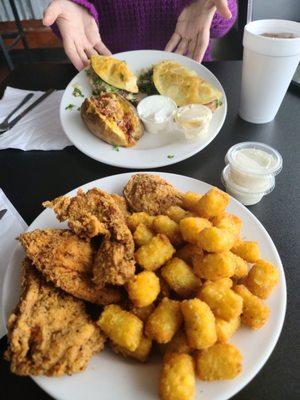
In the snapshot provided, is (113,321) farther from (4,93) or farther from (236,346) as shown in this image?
(4,93)

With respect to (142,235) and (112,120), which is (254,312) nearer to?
(142,235)

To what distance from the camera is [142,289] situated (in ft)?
2.58

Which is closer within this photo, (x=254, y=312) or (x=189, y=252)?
(x=254, y=312)

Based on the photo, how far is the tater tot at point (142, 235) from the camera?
92 centimetres

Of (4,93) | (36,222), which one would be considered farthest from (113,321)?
(4,93)

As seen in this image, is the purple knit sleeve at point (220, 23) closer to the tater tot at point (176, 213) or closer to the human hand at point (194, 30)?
the human hand at point (194, 30)

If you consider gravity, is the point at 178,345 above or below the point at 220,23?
below

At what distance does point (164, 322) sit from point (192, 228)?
0.24 metres

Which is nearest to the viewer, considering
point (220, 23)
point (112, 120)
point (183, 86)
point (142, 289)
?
point (142, 289)

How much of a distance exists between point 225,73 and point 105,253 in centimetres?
138

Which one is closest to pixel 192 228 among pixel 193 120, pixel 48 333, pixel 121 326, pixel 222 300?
A: pixel 222 300

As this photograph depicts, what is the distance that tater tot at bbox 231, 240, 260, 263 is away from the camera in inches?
35.0

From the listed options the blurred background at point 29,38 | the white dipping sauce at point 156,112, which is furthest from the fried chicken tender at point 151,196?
the blurred background at point 29,38

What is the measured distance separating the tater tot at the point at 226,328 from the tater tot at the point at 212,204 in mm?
285
